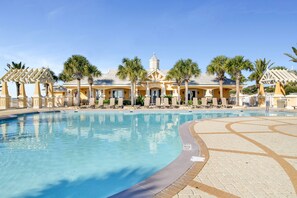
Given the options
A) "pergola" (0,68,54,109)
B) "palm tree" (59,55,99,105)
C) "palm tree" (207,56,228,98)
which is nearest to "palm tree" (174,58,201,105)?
"palm tree" (207,56,228,98)

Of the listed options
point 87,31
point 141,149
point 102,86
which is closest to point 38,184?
point 141,149

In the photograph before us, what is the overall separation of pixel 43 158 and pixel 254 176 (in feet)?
19.5

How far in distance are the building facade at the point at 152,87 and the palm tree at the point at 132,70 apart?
12.8 feet

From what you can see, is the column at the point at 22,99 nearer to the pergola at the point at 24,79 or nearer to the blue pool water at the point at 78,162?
the pergola at the point at 24,79

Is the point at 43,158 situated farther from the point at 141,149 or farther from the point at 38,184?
the point at 141,149

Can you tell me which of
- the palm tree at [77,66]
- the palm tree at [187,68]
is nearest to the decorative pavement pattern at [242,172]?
the palm tree at [187,68]

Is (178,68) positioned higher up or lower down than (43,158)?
higher up

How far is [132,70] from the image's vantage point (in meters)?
29.7

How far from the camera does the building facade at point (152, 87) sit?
3494 cm

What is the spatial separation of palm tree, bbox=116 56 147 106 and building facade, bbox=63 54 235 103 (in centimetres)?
389

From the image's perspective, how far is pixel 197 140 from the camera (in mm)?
7938

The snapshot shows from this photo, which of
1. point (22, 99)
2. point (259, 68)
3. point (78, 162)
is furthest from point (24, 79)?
point (259, 68)

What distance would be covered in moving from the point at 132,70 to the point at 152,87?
22.8ft

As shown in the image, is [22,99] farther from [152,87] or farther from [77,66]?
[152,87]
